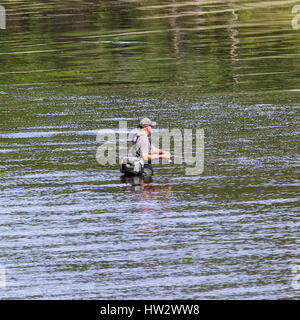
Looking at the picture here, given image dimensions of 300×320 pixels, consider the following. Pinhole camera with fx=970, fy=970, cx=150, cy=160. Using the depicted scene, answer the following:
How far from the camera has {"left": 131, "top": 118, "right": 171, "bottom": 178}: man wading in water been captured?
591 inches

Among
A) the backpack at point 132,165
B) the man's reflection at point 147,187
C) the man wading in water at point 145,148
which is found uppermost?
the man wading in water at point 145,148

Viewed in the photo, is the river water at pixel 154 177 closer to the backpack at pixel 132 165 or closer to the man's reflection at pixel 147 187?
the man's reflection at pixel 147 187

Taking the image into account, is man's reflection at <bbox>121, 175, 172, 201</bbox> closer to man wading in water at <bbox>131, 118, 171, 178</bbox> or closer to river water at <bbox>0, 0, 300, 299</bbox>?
river water at <bbox>0, 0, 300, 299</bbox>

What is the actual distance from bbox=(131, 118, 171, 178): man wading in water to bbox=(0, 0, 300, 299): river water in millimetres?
264

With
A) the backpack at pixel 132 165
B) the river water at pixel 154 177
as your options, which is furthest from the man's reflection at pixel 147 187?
the backpack at pixel 132 165

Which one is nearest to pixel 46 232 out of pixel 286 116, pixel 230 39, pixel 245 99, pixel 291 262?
pixel 291 262

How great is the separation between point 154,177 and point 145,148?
57 cm

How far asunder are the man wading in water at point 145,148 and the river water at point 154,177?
0.26 metres

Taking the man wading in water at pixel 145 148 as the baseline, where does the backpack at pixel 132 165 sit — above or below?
below

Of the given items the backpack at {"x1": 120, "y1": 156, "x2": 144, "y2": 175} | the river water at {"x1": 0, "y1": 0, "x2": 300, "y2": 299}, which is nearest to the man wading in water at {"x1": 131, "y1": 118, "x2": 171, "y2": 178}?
the backpack at {"x1": 120, "y1": 156, "x2": 144, "y2": 175}

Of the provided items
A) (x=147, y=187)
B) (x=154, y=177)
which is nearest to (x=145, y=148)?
(x=154, y=177)

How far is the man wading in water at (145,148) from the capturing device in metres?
15.0

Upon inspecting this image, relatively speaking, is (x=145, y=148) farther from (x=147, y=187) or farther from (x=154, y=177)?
(x=147, y=187)

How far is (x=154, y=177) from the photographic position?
50.6ft
